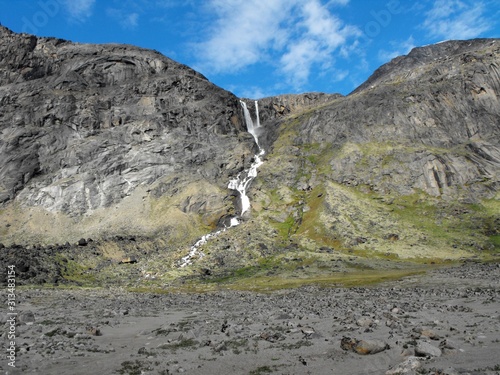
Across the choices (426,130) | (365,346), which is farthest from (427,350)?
(426,130)

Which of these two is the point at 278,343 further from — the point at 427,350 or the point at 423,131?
the point at 423,131

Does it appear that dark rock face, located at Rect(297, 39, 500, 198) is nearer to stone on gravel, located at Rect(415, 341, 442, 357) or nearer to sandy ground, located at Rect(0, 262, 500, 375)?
sandy ground, located at Rect(0, 262, 500, 375)

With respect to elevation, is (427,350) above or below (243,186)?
below

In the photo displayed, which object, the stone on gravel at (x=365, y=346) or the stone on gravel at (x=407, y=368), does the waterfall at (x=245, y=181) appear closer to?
the stone on gravel at (x=365, y=346)

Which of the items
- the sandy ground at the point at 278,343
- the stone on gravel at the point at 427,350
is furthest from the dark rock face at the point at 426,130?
the stone on gravel at the point at 427,350

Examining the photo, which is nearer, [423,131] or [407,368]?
[407,368]

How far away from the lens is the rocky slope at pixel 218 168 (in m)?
97.8

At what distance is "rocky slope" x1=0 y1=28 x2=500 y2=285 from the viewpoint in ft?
321

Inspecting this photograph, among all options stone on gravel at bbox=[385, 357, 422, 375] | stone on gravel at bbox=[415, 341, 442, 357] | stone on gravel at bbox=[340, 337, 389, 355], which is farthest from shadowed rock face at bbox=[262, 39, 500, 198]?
stone on gravel at bbox=[385, 357, 422, 375]

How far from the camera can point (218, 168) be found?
14588cm

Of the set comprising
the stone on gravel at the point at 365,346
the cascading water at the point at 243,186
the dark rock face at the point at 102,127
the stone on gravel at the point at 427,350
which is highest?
the dark rock face at the point at 102,127

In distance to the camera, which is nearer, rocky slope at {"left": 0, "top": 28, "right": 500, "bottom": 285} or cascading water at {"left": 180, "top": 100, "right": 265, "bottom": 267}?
cascading water at {"left": 180, "top": 100, "right": 265, "bottom": 267}

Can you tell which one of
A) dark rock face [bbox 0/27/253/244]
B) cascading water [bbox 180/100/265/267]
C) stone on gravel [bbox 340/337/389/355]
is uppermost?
dark rock face [bbox 0/27/253/244]

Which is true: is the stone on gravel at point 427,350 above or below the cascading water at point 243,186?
below
